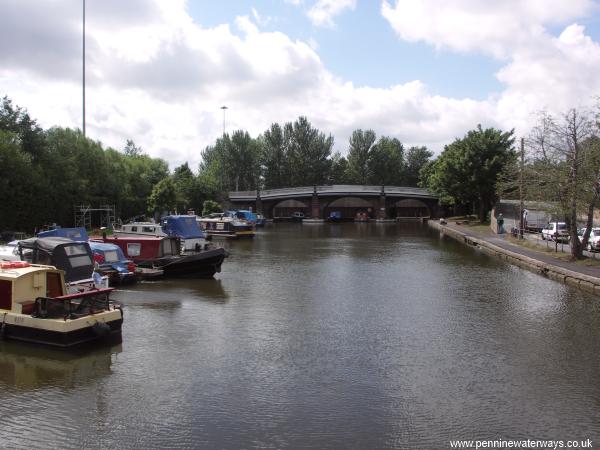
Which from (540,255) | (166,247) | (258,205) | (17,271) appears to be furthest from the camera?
(258,205)

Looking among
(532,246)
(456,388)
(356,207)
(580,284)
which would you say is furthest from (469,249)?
(356,207)

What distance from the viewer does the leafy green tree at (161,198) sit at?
64.6m

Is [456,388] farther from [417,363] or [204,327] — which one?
[204,327]

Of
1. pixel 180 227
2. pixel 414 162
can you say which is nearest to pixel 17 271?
pixel 180 227

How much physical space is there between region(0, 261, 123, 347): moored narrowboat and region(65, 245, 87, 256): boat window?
3502mm

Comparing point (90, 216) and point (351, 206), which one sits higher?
point (351, 206)

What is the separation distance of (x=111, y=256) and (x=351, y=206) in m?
77.5

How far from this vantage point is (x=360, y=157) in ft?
370

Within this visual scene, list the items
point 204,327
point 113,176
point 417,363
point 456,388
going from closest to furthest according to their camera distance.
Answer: point 456,388 < point 417,363 < point 204,327 < point 113,176

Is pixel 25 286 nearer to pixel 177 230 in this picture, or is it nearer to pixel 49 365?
pixel 49 365

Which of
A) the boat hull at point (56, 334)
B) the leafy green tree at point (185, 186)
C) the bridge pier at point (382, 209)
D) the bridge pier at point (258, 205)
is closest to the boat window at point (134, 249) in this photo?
the boat hull at point (56, 334)

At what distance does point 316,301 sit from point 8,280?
11374mm

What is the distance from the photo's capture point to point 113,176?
2375 inches

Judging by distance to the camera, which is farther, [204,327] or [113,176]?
[113,176]
